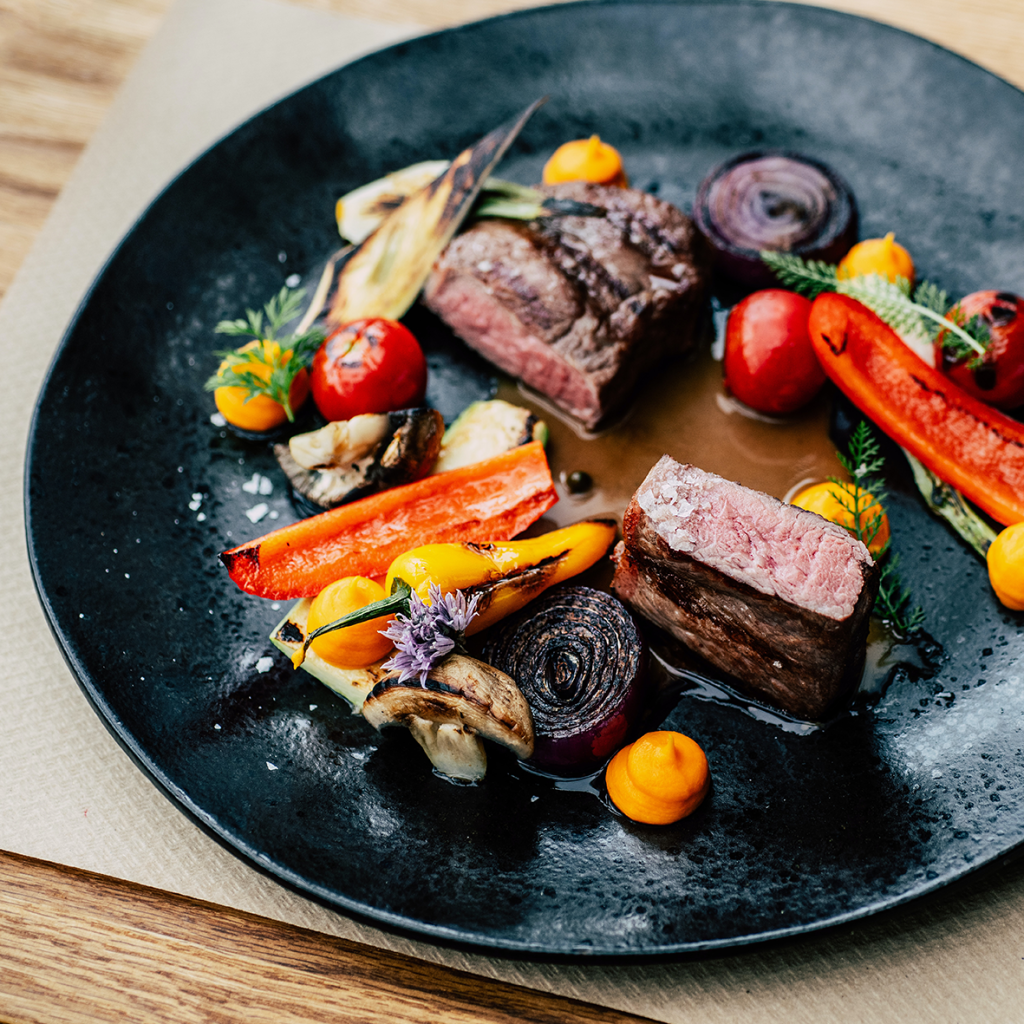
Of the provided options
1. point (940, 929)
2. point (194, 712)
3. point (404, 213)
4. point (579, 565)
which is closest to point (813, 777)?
point (940, 929)

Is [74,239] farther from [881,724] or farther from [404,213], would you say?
[881,724]

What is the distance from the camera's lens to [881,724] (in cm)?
245

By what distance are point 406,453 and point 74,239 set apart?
181cm

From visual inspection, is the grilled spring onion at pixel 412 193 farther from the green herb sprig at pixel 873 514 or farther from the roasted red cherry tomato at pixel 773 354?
the green herb sprig at pixel 873 514

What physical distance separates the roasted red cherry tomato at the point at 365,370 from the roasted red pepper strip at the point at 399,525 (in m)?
0.32

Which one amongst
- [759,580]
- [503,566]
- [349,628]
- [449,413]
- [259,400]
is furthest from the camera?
[449,413]

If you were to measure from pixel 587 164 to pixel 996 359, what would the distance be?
151cm

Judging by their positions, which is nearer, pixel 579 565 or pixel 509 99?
pixel 579 565

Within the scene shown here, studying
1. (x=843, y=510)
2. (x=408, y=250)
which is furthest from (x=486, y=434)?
(x=843, y=510)

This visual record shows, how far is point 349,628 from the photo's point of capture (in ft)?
7.75

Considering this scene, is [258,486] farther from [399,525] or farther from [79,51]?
[79,51]

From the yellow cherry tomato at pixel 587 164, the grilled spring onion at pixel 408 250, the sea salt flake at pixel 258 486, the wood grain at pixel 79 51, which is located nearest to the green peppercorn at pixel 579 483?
the grilled spring onion at pixel 408 250

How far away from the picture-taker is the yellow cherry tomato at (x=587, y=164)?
324cm

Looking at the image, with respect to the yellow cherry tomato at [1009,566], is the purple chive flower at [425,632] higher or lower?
lower
